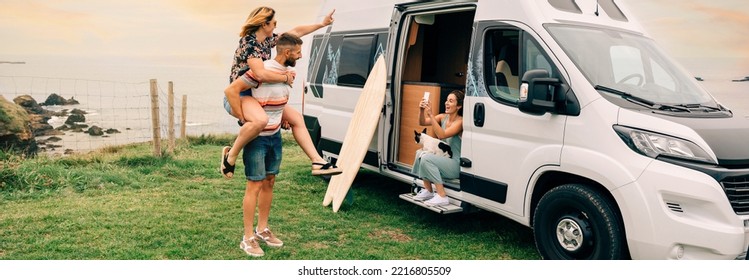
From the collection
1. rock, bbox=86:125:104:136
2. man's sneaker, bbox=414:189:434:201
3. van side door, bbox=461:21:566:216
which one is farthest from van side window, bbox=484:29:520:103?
rock, bbox=86:125:104:136

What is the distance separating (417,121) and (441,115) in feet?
1.46

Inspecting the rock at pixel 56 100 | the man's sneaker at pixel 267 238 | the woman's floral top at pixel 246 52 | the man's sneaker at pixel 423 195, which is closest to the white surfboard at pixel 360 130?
the man's sneaker at pixel 423 195

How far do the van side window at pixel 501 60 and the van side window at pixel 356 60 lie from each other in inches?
66.5

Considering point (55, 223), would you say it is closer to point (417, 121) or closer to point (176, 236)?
point (176, 236)

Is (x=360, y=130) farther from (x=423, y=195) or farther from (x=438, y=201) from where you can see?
(x=438, y=201)

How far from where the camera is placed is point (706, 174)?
3.74 m

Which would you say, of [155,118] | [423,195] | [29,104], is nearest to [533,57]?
[423,195]

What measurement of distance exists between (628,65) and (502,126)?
104cm

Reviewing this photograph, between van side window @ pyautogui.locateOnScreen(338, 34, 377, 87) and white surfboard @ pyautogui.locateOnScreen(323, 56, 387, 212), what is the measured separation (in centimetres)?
25

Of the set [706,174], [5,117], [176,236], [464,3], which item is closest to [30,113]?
[5,117]

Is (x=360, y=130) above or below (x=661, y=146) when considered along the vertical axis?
below

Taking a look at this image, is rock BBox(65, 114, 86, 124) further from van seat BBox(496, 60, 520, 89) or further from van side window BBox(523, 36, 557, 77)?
van side window BBox(523, 36, 557, 77)

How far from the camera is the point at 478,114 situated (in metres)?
5.02

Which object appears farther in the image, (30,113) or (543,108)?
(30,113)
